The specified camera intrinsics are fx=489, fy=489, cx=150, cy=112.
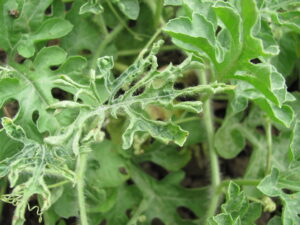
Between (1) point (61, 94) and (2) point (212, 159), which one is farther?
(1) point (61, 94)

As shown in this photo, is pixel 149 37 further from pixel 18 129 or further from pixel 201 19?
pixel 18 129

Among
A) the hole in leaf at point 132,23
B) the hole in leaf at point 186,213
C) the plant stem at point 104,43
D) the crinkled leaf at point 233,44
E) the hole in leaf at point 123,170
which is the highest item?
the crinkled leaf at point 233,44

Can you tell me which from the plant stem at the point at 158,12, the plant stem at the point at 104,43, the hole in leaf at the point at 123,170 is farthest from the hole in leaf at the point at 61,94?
the plant stem at the point at 158,12

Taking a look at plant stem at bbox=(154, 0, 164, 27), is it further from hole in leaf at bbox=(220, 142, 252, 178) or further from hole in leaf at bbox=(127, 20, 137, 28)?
hole in leaf at bbox=(220, 142, 252, 178)

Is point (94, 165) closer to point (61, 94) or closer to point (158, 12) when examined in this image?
point (61, 94)

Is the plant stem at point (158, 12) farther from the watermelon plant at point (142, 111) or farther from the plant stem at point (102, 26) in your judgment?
the plant stem at point (102, 26)

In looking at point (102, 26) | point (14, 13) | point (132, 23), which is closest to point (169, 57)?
point (132, 23)
